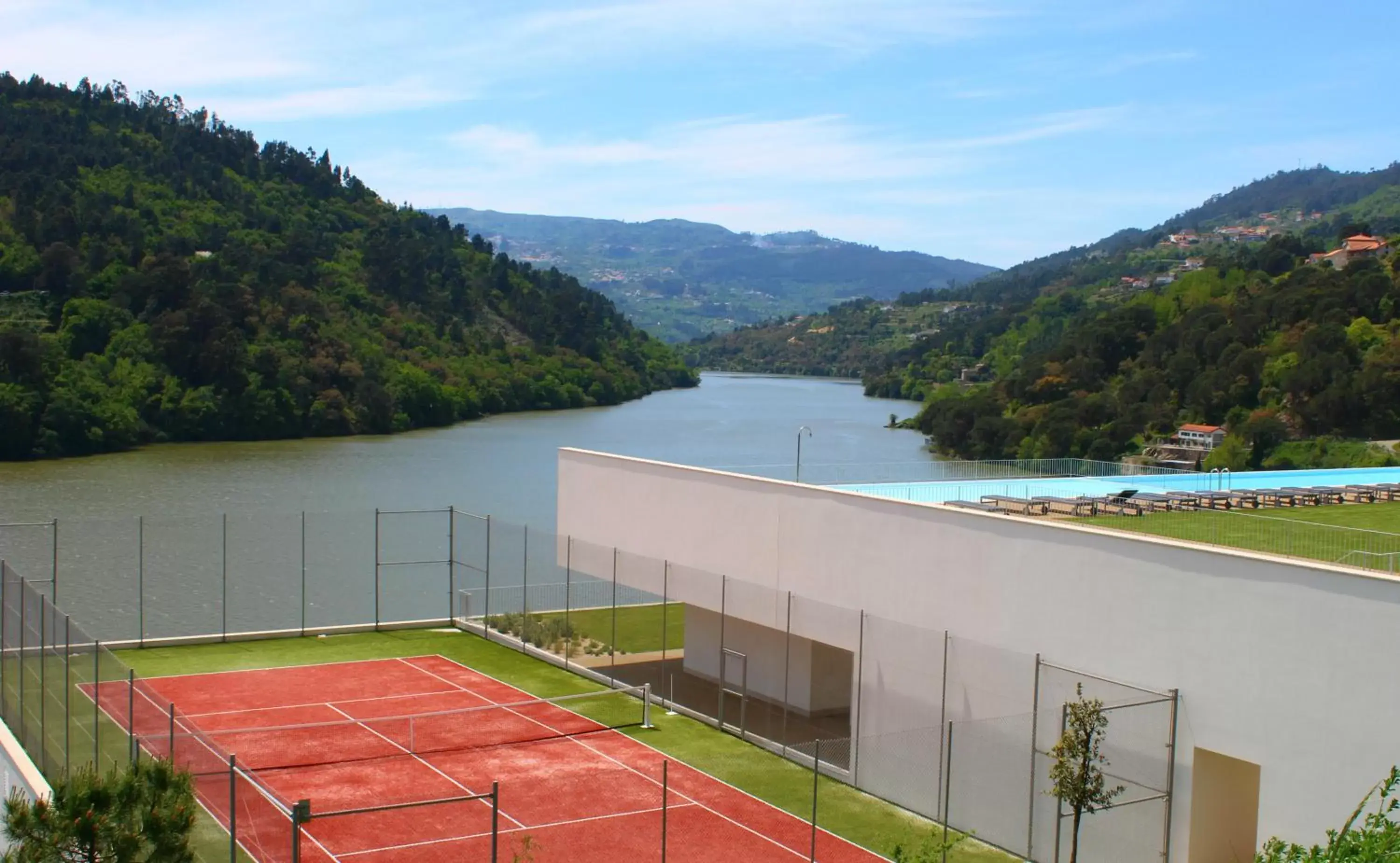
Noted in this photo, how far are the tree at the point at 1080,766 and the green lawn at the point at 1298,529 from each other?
3.33 meters

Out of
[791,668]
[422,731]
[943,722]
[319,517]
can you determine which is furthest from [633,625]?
[319,517]

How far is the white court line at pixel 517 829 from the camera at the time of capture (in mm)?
17031

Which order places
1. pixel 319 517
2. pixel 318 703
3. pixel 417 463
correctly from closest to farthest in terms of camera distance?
1. pixel 318 703
2. pixel 319 517
3. pixel 417 463

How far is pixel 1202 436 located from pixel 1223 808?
1513 inches

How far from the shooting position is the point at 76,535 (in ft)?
154

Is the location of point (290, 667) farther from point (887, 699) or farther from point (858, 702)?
point (887, 699)

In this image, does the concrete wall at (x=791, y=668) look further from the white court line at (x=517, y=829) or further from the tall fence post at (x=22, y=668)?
the tall fence post at (x=22, y=668)

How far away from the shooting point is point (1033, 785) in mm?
16828

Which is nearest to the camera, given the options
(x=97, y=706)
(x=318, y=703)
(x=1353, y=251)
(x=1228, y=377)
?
(x=97, y=706)

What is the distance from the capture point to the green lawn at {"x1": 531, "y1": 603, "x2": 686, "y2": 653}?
29688 mm

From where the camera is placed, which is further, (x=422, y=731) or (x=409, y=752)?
(x=422, y=731)

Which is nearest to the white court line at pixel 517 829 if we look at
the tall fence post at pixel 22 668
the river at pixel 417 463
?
the tall fence post at pixel 22 668

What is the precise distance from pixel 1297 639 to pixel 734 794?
8208mm

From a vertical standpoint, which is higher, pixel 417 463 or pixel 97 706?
pixel 97 706
